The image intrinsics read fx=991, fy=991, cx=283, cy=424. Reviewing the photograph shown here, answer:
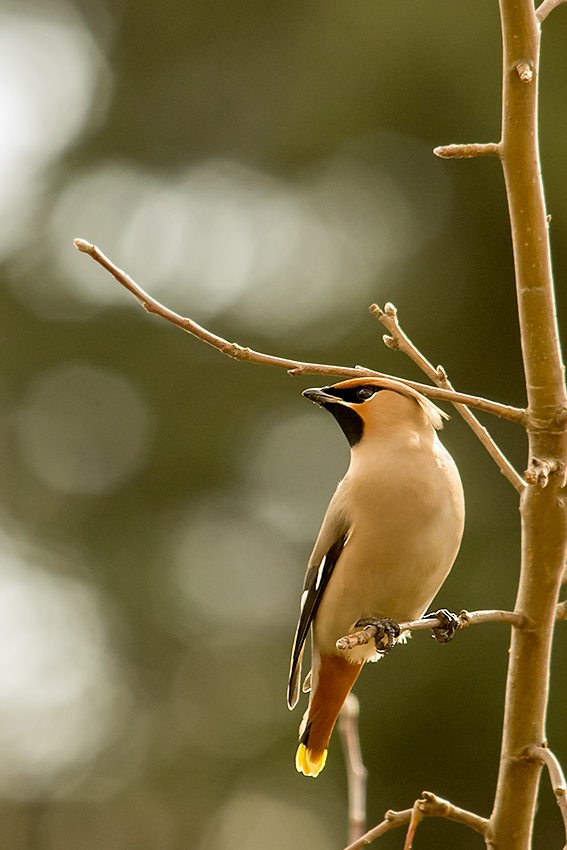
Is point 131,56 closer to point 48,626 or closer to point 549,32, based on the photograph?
point 549,32

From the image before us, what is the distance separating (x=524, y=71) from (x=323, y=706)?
66.8 inches

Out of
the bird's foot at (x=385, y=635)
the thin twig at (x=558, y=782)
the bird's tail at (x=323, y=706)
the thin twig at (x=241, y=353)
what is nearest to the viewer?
the thin twig at (x=558, y=782)

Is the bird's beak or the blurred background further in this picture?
the blurred background

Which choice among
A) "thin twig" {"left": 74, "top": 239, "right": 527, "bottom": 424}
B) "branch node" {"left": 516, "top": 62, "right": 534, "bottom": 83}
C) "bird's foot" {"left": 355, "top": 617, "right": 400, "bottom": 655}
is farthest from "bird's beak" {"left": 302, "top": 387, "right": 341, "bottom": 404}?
"branch node" {"left": 516, "top": 62, "right": 534, "bottom": 83}

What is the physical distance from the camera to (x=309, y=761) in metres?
2.71

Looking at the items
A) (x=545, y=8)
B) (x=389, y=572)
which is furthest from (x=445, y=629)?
(x=545, y=8)

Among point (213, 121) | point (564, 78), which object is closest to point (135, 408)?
point (213, 121)

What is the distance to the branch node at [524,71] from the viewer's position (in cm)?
160

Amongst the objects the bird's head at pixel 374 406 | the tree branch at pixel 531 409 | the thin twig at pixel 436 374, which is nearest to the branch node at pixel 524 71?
the tree branch at pixel 531 409

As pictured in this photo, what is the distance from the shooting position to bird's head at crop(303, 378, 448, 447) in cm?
273

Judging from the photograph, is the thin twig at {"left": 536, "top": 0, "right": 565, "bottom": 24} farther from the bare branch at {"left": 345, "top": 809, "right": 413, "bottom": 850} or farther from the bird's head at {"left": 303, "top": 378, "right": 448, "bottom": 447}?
the bare branch at {"left": 345, "top": 809, "right": 413, "bottom": 850}

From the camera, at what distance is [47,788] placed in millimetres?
9836

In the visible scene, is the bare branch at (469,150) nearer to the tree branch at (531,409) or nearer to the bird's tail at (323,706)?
the tree branch at (531,409)

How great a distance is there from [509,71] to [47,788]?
961 cm
